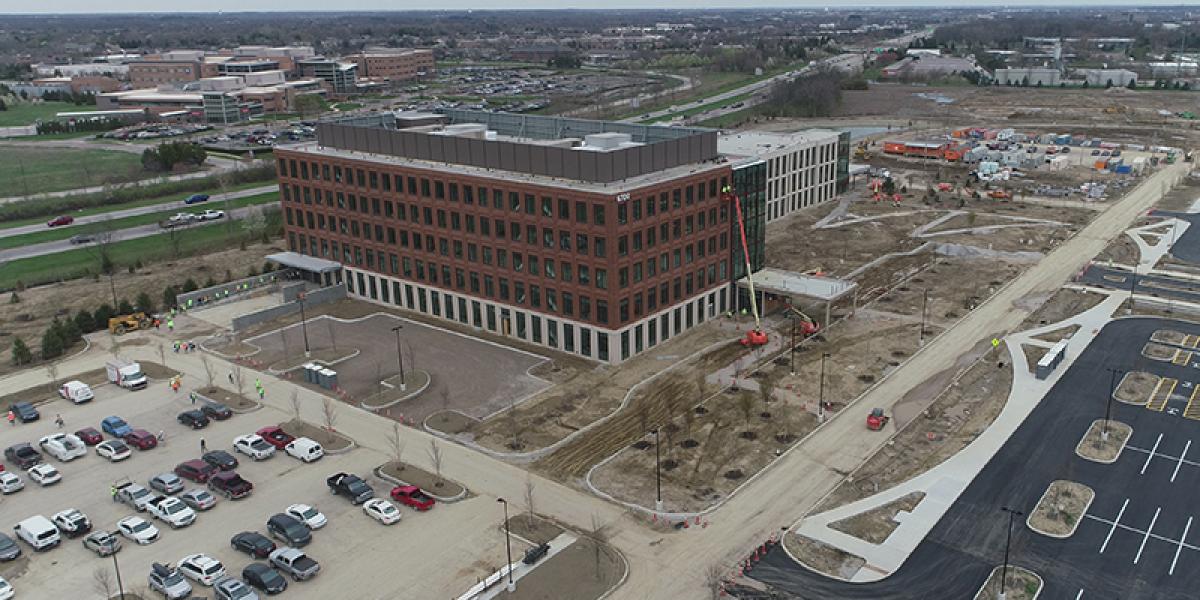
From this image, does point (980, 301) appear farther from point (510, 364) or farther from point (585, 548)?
point (585, 548)

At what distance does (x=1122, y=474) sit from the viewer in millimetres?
63719

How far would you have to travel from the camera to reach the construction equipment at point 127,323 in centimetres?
9869

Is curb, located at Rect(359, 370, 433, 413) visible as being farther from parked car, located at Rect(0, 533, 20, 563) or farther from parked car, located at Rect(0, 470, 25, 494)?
parked car, located at Rect(0, 533, 20, 563)

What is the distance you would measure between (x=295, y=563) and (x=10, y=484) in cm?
2751

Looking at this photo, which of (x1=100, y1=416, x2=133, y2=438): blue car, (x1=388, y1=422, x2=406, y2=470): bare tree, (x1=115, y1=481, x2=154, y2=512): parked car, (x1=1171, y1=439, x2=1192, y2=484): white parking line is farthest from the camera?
(x1=100, y1=416, x2=133, y2=438): blue car

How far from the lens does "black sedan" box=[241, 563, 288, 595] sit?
52.2m

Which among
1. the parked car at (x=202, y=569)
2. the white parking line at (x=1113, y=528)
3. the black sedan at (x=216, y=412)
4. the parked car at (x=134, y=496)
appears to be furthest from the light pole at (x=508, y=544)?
the white parking line at (x=1113, y=528)

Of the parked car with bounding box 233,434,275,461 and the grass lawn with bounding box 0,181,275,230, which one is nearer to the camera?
the parked car with bounding box 233,434,275,461

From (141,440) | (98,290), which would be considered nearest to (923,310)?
(141,440)

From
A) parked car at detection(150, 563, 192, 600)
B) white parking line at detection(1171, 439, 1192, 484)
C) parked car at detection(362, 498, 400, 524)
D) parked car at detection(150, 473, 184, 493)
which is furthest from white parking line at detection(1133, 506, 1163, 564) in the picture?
parked car at detection(150, 473, 184, 493)

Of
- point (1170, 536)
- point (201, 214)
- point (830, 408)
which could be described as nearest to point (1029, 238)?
point (830, 408)

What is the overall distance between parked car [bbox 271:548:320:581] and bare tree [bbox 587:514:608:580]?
674 inches

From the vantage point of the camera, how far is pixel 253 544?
56.1 m

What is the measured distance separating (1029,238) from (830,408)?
72.1 meters
